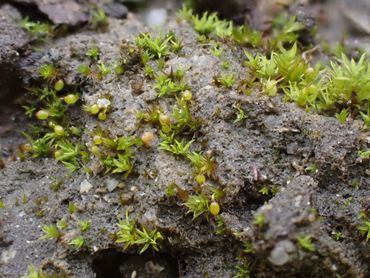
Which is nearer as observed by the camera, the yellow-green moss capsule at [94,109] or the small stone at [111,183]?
the small stone at [111,183]

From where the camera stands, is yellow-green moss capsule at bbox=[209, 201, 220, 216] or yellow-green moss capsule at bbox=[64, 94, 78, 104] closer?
yellow-green moss capsule at bbox=[209, 201, 220, 216]

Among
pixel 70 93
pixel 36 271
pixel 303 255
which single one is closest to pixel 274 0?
pixel 70 93

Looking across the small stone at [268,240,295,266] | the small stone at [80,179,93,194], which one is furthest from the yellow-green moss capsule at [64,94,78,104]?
the small stone at [268,240,295,266]

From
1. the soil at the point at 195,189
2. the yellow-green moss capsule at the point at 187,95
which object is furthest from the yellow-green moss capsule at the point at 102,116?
the yellow-green moss capsule at the point at 187,95

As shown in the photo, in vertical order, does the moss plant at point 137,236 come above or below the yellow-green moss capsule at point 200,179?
below

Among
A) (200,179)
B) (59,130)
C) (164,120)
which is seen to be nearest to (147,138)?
(164,120)

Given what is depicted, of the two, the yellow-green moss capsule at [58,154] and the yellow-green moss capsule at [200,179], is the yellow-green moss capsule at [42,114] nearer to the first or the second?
the yellow-green moss capsule at [58,154]

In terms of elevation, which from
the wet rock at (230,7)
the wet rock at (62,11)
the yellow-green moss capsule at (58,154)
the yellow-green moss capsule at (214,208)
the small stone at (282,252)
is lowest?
the yellow-green moss capsule at (58,154)

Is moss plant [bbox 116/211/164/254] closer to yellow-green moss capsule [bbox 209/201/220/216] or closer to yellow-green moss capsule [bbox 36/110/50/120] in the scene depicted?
yellow-green moss capsule [bbox 209/201/220/216]
